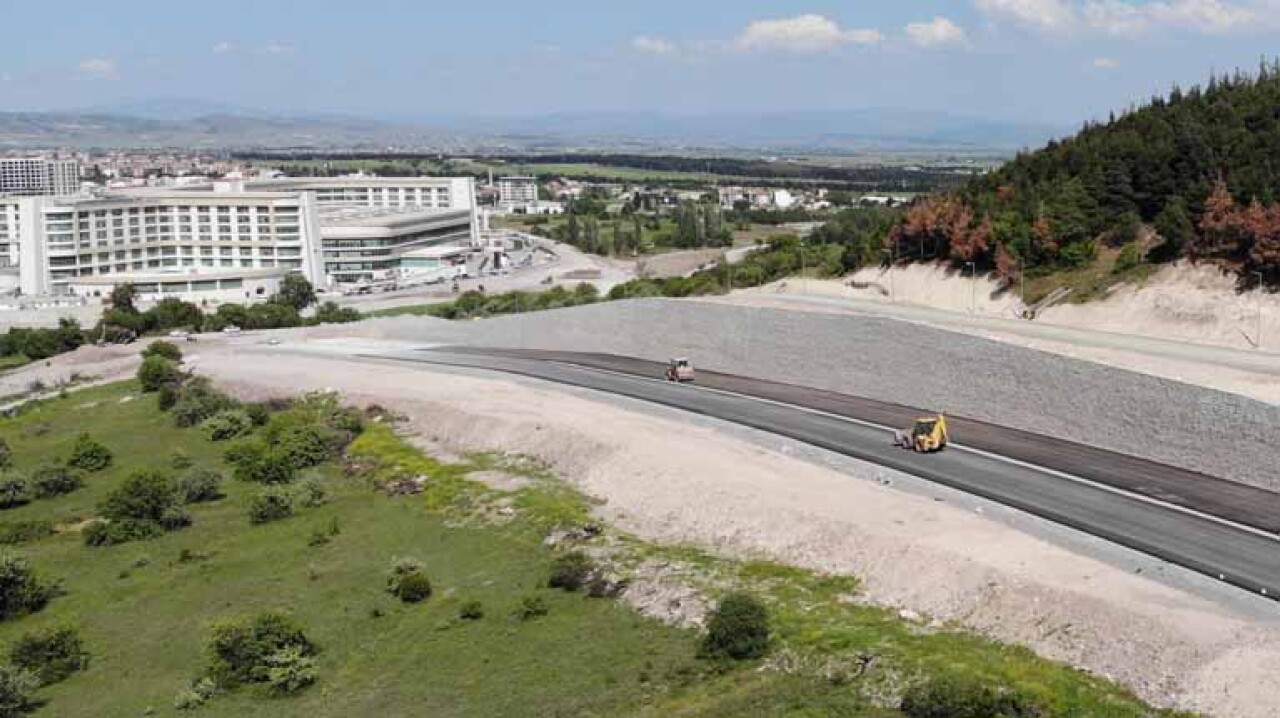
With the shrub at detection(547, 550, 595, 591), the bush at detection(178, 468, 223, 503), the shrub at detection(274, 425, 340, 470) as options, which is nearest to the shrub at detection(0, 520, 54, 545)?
the bush at detection(178, 468, 223, 503)

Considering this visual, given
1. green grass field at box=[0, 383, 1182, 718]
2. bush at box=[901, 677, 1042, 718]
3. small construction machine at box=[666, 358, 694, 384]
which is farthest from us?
small construction machine at box=[666, 358, 694, 384]

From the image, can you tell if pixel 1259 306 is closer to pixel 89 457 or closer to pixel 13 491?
pixel 89 457

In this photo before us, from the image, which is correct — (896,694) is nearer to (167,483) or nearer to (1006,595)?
(1006,595)

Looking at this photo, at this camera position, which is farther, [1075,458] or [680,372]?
[680,372]

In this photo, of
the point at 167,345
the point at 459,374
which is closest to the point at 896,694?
the point at 459,374

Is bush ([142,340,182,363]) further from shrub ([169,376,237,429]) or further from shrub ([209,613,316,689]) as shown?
shrub ([209,613,316,689])

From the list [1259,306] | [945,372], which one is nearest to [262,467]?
[945,372]

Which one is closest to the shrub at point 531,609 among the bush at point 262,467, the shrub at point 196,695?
the shrub at point 196,695
